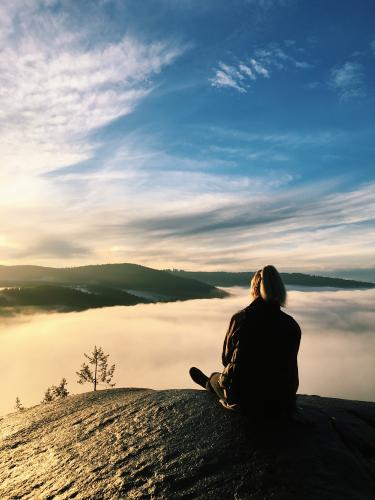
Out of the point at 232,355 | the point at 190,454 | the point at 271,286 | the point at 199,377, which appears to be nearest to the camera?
the point at 190,454

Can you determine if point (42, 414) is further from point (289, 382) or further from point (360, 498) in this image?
point (360, 498)

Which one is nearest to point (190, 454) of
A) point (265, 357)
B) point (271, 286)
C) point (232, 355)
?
point (232, 355)

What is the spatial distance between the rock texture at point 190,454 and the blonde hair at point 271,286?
271 cm

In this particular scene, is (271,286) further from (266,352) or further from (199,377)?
(199,377)

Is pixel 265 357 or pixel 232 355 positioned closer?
pixel 265 357

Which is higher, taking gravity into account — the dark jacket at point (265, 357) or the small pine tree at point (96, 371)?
the dark jacket at point (265, 357)

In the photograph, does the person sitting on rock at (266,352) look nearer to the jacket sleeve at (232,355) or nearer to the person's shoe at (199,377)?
the jacket sleeve at (232,355)

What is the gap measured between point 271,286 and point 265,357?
1.49m

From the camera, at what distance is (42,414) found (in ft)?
40.0

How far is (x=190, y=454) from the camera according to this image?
7.38 m

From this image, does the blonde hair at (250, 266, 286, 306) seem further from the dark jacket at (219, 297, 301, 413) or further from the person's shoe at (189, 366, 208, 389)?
the person's shoe at (189, 366, 208, 389)

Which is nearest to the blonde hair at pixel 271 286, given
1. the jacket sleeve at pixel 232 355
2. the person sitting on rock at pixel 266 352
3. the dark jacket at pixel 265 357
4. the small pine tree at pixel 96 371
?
the person sitting on rock at pixel 266 352

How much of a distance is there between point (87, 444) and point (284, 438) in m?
4.49

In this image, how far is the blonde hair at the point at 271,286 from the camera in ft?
25.7
